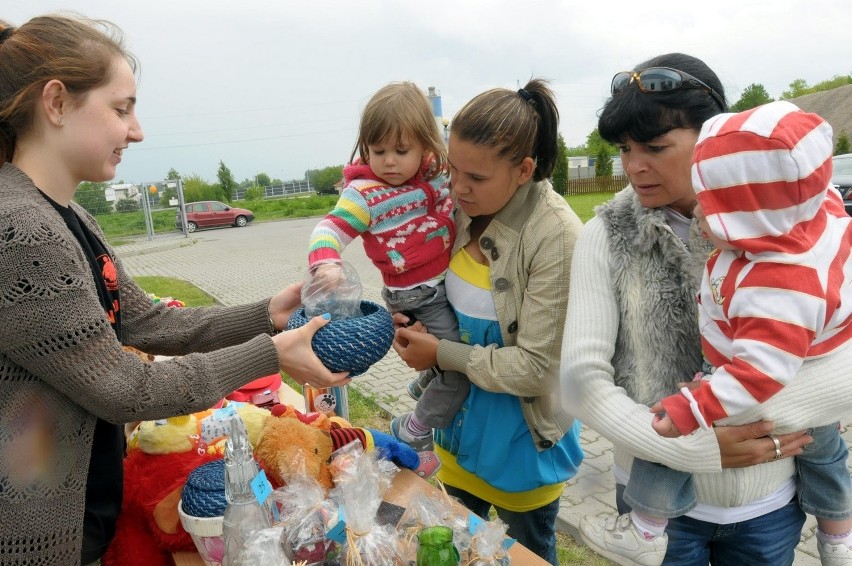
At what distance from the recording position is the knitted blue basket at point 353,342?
62.8 inches

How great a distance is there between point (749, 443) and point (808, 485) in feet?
0.99

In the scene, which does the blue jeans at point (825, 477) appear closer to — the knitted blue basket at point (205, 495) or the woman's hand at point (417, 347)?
the woman's hand at point (417, 347)

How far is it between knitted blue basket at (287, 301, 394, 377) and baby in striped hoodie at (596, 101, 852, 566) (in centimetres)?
72

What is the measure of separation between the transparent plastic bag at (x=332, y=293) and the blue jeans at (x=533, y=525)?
2.95ft

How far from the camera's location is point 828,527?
1564 millimetres

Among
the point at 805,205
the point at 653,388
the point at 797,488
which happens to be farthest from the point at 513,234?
the point at 797,488

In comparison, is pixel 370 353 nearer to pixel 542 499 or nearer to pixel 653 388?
pixel 653 388

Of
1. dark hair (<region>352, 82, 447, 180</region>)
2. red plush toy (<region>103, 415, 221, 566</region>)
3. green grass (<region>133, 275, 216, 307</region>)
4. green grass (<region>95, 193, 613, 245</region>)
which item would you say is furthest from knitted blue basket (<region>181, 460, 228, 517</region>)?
green grass (<region>95, 193, 613, 245</region>)

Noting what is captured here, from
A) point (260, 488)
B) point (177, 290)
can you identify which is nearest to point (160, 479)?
point (260, 488)

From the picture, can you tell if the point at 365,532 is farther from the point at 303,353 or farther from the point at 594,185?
the point at 594,185

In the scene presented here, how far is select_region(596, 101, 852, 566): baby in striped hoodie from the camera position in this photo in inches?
46.8

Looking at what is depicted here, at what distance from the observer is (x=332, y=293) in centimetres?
179

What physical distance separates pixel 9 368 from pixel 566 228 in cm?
Answer: 152

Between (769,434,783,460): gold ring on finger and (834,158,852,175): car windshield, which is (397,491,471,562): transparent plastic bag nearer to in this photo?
(769,434,783,460): gold ring on finger
